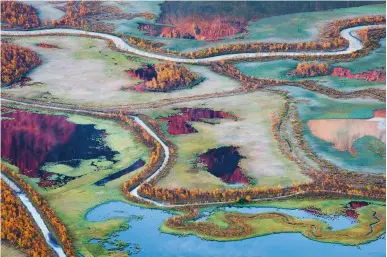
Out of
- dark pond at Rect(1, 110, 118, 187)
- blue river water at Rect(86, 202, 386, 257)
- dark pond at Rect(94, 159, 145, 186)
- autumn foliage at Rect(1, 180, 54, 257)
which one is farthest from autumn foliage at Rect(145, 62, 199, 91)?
blue river water at Rect(86, 202, 386, 257)

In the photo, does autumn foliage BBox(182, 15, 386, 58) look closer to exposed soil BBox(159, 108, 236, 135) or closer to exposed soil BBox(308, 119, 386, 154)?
exposed soil BBox(159, 108, 236, 135)

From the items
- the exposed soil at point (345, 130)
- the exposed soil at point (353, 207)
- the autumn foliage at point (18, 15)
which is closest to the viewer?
the exposed soil at point (353, 207)

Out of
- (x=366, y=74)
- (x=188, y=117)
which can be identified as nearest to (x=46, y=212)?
(x=188, y=117)

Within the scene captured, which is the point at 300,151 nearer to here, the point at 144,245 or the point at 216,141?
the point at 216,141

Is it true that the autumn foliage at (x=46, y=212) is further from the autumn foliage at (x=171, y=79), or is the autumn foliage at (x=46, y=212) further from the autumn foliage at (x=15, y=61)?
the autumn foliage at (x=15, y=61)

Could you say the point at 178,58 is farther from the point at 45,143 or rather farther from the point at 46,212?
the point at 46,212

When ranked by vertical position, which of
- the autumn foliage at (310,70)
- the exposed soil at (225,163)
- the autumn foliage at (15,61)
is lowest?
the exposed soil at (225,163)

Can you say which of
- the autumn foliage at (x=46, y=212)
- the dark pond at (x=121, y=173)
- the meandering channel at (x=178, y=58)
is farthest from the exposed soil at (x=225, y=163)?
the meandering channel at (x=178, y=58)
